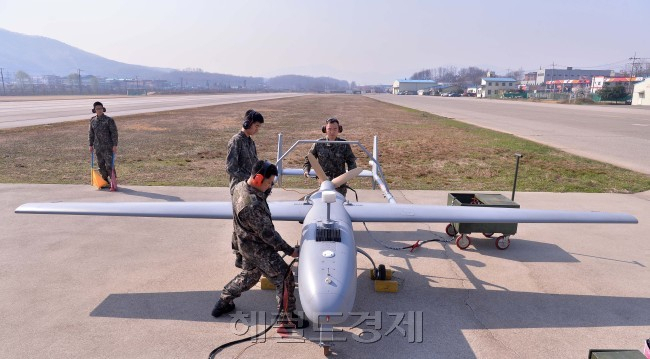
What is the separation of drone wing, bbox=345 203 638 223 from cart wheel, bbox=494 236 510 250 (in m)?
1.60

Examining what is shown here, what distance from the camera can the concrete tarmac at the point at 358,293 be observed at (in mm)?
5750

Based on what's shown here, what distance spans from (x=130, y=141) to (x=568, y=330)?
24.4m

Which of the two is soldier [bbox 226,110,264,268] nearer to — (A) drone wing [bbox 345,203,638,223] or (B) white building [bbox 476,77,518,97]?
(A) drone wing [bbox 345,203,638,223]

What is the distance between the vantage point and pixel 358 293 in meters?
7.16

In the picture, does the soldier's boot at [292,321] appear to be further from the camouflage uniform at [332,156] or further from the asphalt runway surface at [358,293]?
the camouflage uniform at [332,156]

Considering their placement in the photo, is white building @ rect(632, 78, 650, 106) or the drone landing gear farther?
white building @ rect(632, 78, 650, 106)

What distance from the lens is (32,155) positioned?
63.6 feet

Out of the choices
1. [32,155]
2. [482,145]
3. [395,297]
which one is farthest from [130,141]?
[395,297]

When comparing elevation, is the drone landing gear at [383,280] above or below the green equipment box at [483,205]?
below

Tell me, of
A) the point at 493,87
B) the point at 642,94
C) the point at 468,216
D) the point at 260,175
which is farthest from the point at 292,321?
the point at 493,87

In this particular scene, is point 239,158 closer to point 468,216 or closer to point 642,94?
point 468,216

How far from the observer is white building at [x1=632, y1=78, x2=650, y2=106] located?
257ft

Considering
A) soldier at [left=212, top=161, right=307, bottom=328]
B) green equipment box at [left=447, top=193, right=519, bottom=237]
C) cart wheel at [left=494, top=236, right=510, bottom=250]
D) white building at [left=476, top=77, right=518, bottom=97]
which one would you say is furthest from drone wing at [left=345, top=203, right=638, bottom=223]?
white building at [left=476, top=77, right=518, bottom=97]

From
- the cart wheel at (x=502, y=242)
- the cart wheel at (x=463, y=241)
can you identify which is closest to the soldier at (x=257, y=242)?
the cart wheel at (x=463, y=241)
